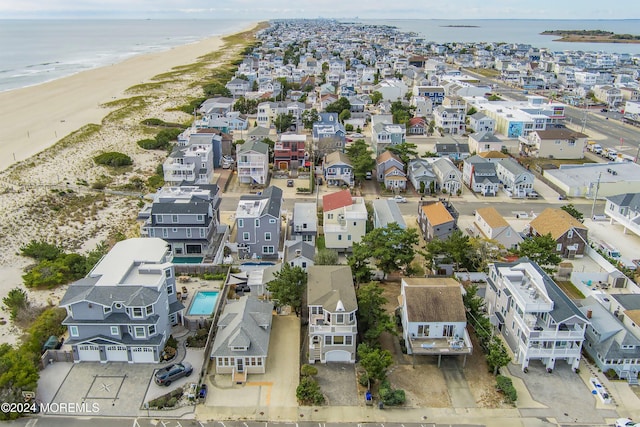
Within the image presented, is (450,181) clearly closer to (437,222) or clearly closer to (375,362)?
(437,222)

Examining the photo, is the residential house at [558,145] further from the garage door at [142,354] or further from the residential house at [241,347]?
Result: the garage door at [142,354]

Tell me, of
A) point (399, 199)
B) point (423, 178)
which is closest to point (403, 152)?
point (423, 178)

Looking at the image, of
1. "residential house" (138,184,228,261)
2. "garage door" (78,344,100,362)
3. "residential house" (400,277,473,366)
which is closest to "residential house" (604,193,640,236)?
"residential house" (400,277,473,366)

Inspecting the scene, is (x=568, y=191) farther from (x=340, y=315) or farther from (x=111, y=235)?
(x=111, y=235)

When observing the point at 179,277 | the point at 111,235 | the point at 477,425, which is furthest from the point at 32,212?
the point at 477,425

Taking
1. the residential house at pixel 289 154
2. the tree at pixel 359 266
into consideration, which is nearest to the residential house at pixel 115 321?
the tree at pixel 359 266

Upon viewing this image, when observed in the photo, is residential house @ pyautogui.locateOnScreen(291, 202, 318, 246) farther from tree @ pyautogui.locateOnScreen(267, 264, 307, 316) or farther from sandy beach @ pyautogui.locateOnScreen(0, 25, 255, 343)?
sandy beach @ pyautogui.locateOnScreen(0, 25, 255, 343)
